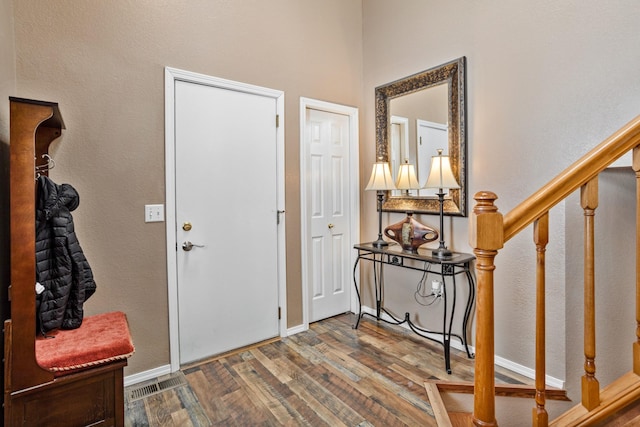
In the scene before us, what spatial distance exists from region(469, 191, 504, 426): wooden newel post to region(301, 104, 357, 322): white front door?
1.99 m

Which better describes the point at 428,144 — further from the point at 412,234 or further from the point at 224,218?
the point at 224,218

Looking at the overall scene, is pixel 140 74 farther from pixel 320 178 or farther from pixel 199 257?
pixel 320 178

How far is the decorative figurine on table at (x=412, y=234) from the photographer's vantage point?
2.57m

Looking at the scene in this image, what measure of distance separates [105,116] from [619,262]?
3.02m

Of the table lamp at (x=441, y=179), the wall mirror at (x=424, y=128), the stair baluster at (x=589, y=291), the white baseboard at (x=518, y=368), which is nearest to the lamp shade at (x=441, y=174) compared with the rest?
the table lamp at (x=441, y=179)

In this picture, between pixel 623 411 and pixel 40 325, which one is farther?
pixel 40 325

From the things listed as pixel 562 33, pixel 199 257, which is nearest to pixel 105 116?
pixel 199 257

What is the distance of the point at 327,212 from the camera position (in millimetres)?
3156

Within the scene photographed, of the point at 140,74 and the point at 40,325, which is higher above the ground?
the point at 140,74

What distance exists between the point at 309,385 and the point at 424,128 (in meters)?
2.14

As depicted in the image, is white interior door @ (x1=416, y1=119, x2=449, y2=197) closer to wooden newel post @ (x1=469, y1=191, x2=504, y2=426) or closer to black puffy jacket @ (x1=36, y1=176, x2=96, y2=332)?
wooden newel post @ (x1=469, y1=191, x2=504, y2=426)

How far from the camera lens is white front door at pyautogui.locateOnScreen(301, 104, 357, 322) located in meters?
3.02

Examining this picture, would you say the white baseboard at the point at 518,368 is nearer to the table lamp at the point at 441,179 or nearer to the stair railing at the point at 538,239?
the table lamp at the point at 441,179

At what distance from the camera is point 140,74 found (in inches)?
84.1
